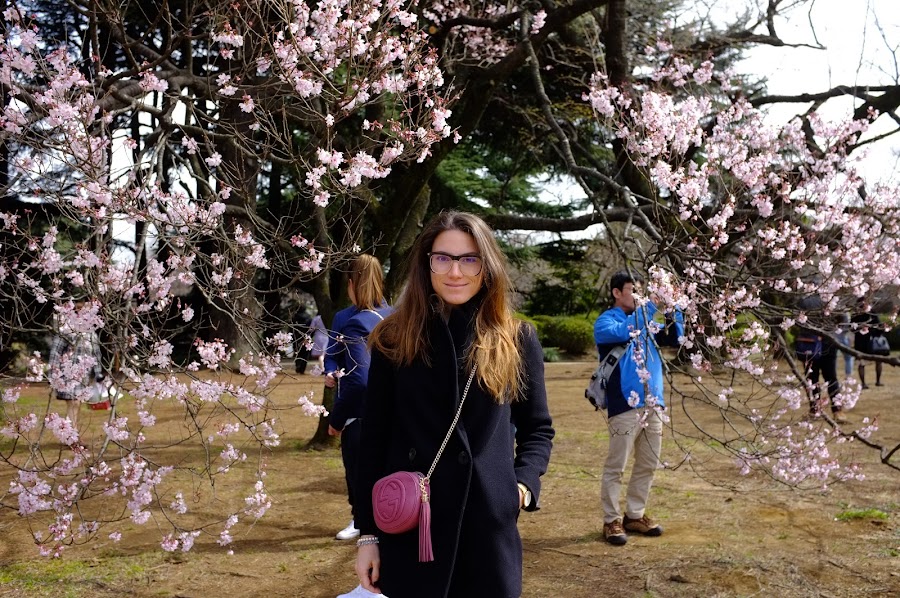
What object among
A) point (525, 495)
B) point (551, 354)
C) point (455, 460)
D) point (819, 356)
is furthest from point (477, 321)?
point (551, 354)

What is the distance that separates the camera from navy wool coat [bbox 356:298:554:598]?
6.81 feet

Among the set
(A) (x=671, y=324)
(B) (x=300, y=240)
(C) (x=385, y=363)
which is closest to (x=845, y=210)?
(A) (x=671, y=324)

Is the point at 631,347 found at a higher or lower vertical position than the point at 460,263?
lower

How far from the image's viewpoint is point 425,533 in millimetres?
2039

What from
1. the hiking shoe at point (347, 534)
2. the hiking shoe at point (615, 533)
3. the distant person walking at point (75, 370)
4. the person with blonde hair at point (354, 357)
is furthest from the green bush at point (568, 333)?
the distant person walking at point (75, 370)

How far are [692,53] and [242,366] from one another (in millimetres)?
8262

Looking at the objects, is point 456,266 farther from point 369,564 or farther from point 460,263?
point 369,564

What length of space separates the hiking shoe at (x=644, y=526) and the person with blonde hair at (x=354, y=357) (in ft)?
6.05

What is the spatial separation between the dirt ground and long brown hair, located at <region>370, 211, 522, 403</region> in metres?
2.32

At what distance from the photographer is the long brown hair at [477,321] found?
7.15 ft

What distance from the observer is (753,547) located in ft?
15.8

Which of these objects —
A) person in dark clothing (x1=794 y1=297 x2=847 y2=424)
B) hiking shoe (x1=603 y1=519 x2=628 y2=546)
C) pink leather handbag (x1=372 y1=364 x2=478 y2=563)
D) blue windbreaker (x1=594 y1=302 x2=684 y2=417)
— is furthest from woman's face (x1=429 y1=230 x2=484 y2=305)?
person in dark clothing (x1=794 y1=297 x2=847 y2=424)

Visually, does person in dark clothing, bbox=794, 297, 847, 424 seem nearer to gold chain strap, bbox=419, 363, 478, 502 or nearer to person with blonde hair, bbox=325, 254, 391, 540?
person with blonde hair, bbox=325, 254, 391, 540

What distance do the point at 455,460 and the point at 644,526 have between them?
11.1ft
